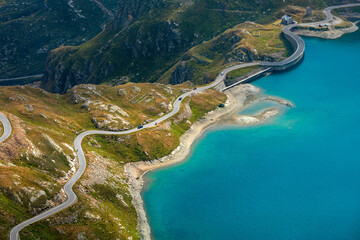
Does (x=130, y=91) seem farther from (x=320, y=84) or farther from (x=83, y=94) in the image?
(x=320, y=84)

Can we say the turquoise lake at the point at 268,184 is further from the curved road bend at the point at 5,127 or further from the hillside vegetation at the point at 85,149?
the curved road bend at the point at 5,127

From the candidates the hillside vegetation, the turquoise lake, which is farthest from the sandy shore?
the turquoise lake

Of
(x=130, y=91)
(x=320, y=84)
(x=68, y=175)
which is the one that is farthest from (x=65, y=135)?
(x=320, y=84)

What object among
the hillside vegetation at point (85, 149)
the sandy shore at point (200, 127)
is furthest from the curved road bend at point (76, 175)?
the sandy shore at point (200, 127)

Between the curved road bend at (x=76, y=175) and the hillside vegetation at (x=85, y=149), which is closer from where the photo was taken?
the curved road bend at (x=76, y=175)

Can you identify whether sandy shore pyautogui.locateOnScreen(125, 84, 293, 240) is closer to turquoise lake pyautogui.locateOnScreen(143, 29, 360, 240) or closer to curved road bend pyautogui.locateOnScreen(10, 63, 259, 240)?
turquoise lake pyautogui.locateOnScreen(143, 29, 360, 240)

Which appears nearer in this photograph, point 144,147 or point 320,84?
point 144,147
